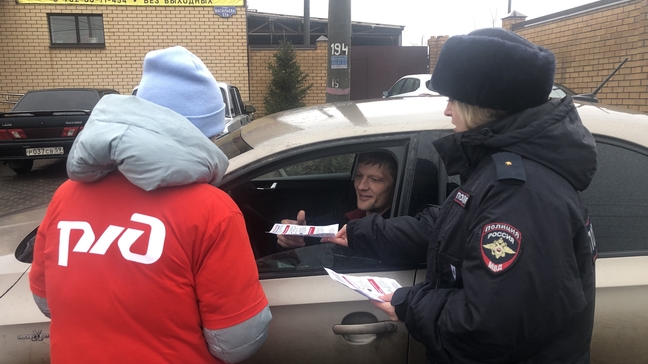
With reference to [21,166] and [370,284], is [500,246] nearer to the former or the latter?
[370,284]

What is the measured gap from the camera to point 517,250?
112 cm

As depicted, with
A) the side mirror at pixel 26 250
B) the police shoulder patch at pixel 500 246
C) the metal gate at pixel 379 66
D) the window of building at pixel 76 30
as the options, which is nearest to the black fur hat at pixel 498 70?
the police shoulder patch at pixel 500 246

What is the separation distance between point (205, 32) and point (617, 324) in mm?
12336

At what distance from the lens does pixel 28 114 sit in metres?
7.51

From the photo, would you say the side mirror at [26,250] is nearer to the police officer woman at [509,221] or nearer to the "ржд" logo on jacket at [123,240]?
the "ржд" logo on jacket at [123,240]

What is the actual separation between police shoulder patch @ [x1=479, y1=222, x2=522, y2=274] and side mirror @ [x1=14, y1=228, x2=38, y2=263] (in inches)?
67.5

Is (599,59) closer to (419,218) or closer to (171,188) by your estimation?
(419,218)

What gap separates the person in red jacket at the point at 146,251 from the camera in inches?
45.1

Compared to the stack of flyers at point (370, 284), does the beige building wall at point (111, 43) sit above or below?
above

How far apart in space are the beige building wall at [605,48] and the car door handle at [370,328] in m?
7.66

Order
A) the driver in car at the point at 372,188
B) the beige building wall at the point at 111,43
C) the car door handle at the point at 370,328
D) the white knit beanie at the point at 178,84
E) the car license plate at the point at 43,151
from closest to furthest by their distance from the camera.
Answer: the white knit beanie at the point at 178,84
the car door handle at the point at 370,328
the driver in car at the point at 372,188
the car license plate at the point at 43,151
the beige building wall at the point at 111,43

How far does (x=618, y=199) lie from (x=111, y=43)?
1304cm

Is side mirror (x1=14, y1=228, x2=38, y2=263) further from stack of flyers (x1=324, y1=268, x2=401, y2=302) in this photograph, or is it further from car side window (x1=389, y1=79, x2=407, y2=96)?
car side window (x1=389, y1=79, x2=407, y2=96)

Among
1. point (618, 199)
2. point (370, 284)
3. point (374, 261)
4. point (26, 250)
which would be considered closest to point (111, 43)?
point (26, 250)
